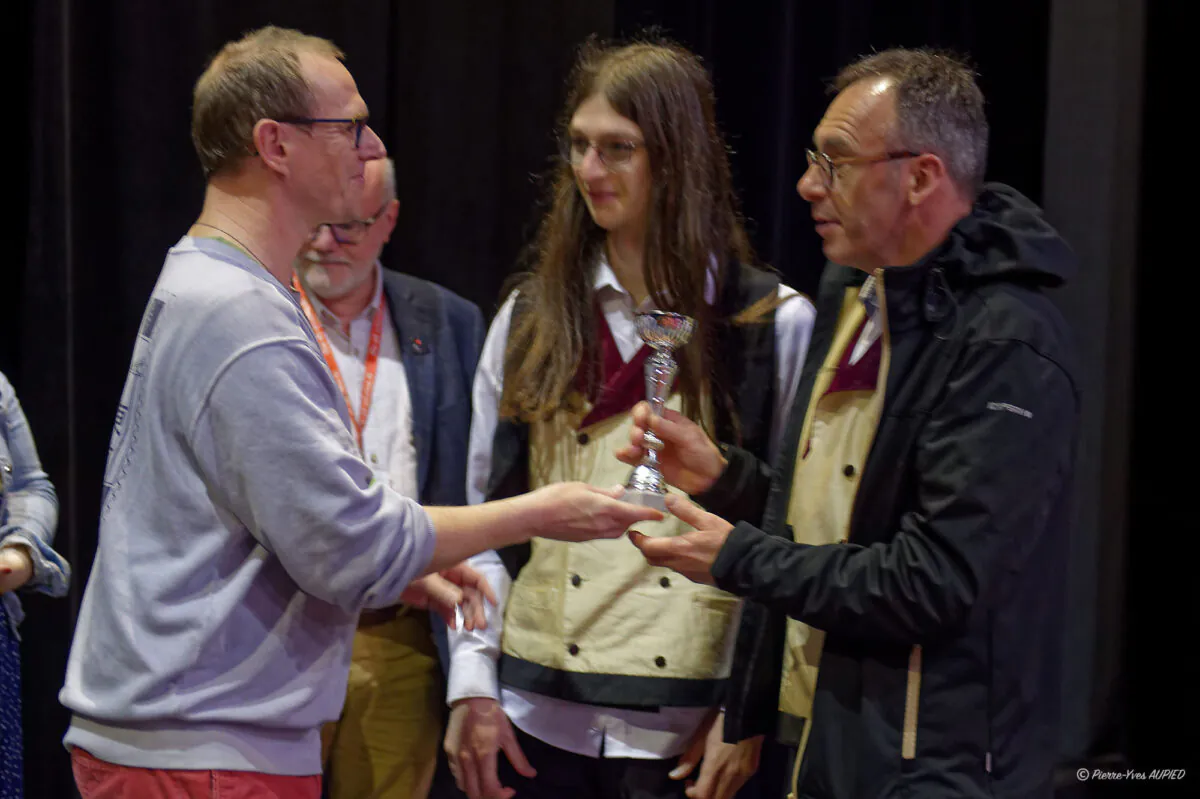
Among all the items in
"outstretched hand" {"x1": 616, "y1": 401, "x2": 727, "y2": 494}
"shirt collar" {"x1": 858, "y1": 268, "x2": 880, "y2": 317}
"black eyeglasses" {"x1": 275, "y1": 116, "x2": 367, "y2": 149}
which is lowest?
"outstretched hand" {"x1": 616, "y1": 401, "x2": 727, "y2": 494}

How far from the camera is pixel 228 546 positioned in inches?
68.7

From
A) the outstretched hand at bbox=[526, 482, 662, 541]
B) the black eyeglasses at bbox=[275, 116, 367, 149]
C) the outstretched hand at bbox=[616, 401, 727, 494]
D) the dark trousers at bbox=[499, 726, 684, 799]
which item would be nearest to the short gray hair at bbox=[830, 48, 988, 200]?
the outstretched hand at bbox=[616, 401, 727, 494]

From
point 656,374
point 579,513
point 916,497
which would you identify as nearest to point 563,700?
point 579,513

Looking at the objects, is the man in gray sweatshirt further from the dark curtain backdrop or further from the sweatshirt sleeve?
the dark curtain backdrop

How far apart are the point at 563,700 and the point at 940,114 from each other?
1.30 metres

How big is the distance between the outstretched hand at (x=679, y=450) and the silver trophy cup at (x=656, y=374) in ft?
0.07

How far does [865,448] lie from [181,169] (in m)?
2.41

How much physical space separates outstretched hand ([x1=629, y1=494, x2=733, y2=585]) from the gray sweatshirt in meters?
0.49

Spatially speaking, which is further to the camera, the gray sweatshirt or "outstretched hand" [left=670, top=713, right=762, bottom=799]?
"outstretched hand" [left=670, top=713, right=762, bottom=799]

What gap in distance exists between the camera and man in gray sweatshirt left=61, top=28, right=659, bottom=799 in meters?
1.70

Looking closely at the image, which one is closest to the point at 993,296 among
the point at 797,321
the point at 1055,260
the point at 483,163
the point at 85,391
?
the point at 1055,260

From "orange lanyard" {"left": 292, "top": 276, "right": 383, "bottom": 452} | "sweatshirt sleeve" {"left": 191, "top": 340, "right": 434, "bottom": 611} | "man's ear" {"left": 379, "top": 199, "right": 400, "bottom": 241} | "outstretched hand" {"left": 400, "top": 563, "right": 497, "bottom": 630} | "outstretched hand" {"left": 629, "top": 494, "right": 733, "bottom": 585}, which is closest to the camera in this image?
"sweatshirt sleeve" {"left": 191, "top": 340, "right": 434, "bottom": 611}

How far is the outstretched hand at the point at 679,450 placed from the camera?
2203mm

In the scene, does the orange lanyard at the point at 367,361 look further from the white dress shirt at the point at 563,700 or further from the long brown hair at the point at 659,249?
the long brown hair at the point at 659,249
